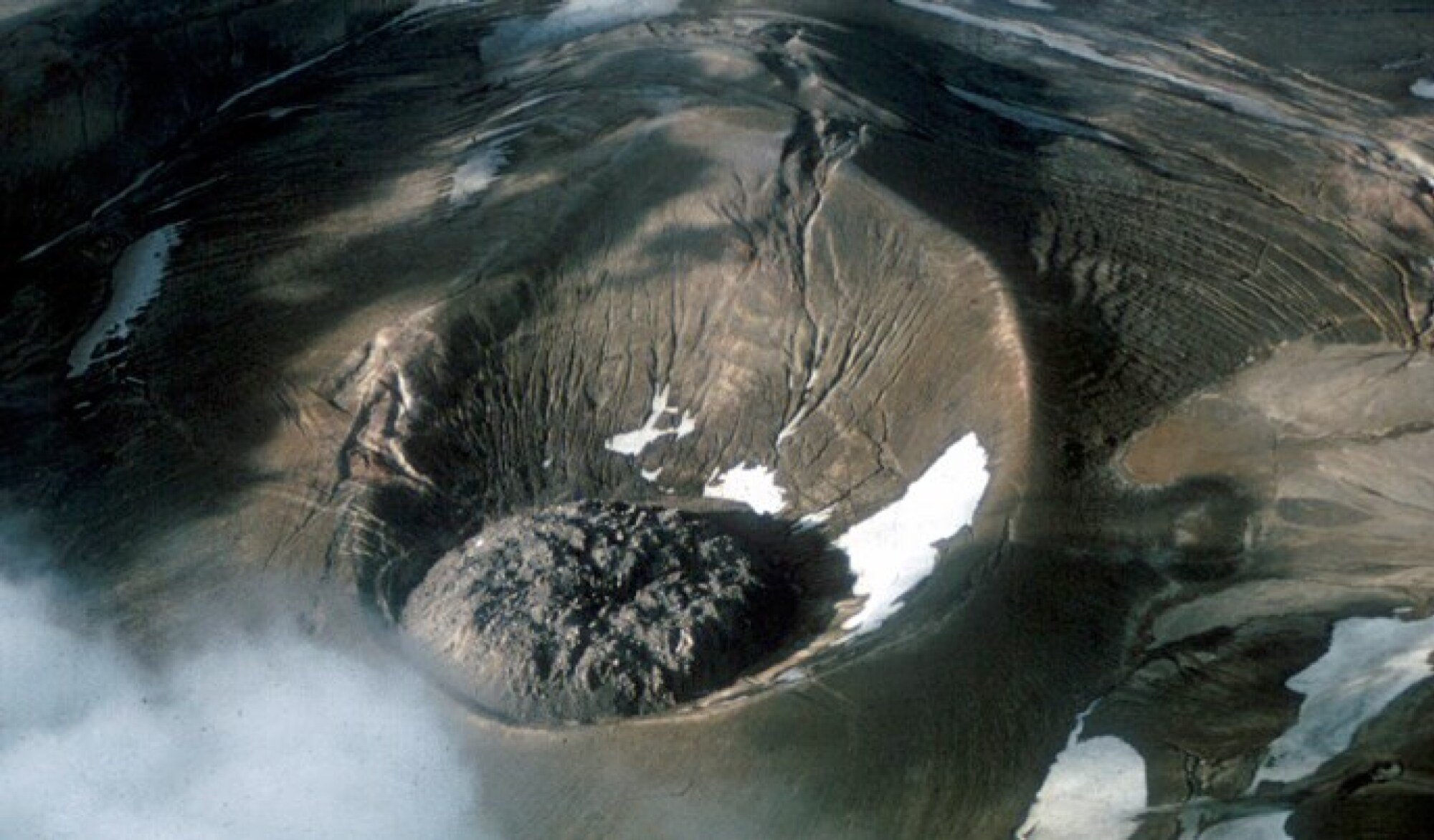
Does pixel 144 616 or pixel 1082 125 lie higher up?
pixel 1082 125

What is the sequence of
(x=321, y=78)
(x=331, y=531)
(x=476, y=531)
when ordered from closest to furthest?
(x=331, y=531)
(x=476, y=531)
(x=321, y=78)

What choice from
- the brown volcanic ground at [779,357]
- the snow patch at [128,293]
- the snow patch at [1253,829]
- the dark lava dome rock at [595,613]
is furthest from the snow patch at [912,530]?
the snow patch at [128,293]

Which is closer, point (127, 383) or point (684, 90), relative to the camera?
point (127, 383)

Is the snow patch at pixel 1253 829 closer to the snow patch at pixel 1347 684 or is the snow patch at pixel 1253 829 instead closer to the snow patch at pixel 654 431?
the snow patch at pixel 1347 684

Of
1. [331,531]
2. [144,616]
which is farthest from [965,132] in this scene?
[144,616]

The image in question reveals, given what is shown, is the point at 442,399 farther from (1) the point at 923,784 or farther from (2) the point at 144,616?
(1) the point at 923,784

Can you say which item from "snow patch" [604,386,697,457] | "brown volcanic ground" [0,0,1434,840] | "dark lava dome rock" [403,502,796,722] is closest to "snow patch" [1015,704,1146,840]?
"brown volcanic ground" [0,0,1434,840]
